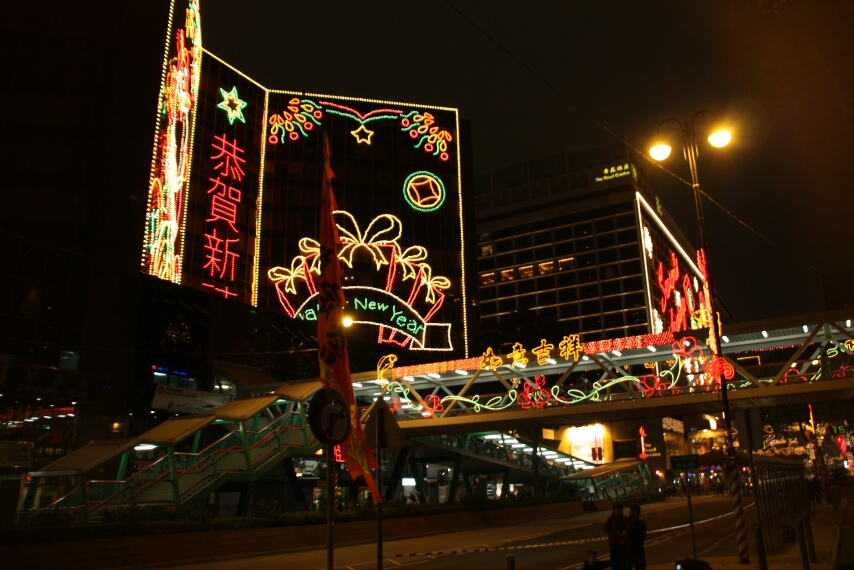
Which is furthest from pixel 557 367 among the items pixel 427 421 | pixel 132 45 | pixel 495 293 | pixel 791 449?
pixel 495 293

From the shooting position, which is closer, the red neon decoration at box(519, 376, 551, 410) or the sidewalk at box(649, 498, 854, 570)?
the sidewalk at box(649, 498, 854, 570)

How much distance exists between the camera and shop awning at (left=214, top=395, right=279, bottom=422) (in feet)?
88.2

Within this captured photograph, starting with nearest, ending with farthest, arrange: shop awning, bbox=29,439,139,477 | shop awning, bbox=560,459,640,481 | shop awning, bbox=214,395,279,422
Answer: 1. shop awning, bbox=29,439,139,477
2. shop awning, bbox=214,395,279,422
3. shop awning, bbox=560,459,640,481

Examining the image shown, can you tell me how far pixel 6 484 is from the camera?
1631 cm

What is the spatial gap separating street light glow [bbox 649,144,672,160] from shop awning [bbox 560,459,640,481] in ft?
121

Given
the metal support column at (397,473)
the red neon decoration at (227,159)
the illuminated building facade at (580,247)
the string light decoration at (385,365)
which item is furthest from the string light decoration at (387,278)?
the illuminated building facade at (580,247)

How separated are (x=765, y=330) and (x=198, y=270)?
3413 cm

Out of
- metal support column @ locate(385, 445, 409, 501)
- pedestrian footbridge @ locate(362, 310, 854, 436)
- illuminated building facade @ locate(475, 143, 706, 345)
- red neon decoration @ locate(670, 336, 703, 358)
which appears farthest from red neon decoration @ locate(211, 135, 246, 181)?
illuminated building facade @ locate(475, 143, 706, 345)

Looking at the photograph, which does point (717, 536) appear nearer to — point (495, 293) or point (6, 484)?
point (6, 484)

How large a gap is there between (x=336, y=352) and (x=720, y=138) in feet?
33.8

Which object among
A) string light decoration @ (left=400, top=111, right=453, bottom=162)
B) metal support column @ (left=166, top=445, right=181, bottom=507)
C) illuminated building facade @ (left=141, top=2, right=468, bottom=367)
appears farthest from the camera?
string light decoration @ (left=400, top=111, right=453, bottom=162)

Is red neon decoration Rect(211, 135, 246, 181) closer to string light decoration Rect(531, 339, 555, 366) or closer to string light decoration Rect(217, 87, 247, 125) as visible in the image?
string light decoration Rect(217, 87, 247, 125)

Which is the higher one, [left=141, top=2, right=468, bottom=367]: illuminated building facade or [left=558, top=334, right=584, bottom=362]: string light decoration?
[left=141, top=2, right=468, bottom=367]: illuminated building facade

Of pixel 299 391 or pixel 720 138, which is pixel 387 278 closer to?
pixel 299 391
